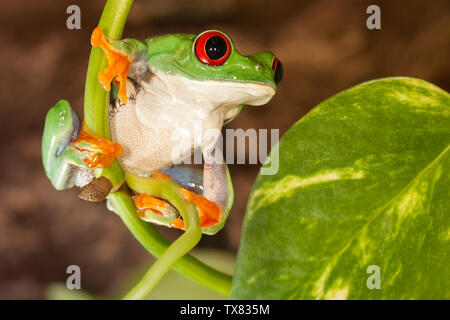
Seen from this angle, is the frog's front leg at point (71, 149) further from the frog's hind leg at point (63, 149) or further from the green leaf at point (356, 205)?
the green leaf at point (356, 205)

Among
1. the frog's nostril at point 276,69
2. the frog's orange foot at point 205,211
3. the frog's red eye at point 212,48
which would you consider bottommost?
the frog's orange foot at point 205,211

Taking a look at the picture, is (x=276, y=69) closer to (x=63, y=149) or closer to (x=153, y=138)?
(x=153, y=138)

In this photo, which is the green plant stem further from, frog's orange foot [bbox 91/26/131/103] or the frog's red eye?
the frog's red eye

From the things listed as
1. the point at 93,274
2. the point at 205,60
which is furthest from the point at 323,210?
the point at 93,274

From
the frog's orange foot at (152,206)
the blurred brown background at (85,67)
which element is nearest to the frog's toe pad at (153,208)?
the frog's orange foot at (152,206)

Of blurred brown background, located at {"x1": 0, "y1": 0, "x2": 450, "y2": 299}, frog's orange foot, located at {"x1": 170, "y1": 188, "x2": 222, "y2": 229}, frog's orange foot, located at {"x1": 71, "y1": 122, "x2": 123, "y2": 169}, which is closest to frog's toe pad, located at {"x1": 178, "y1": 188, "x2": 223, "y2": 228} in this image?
frog's orange foot, located at {"x1": 170, "y1": 188, "x2": 222, "y2": 229}
